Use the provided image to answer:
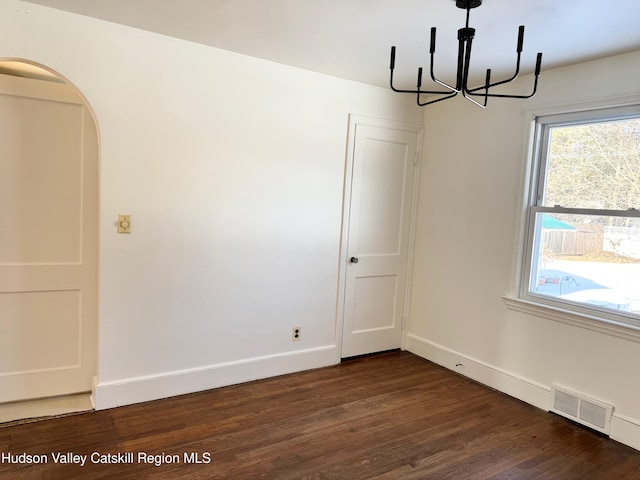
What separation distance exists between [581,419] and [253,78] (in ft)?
10.4

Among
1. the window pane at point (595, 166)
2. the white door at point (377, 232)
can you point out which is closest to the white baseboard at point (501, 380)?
the white door at point (377, 232)

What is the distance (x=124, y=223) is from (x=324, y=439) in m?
1.79

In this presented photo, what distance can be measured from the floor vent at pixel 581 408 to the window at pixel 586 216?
552 millimetres

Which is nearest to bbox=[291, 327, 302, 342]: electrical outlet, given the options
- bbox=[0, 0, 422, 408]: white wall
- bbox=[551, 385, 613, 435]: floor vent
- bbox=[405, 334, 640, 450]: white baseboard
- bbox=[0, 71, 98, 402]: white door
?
bbox=[0, 0, 422, 408]: white wall

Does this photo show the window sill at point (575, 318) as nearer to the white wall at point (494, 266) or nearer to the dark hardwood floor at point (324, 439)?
the white wall at point (494, 266)

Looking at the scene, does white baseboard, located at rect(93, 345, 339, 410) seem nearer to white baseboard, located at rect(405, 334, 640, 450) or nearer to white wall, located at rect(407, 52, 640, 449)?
white baseboard, located at rect(405, 334, 640, 450)

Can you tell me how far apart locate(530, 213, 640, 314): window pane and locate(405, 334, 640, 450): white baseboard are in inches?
26.4

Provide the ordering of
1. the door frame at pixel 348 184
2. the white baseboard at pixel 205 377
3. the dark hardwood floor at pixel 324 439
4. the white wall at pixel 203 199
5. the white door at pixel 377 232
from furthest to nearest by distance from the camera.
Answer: the white door at pixel 377 232 → the door frame at pixel 348 184 → the white baseboard at pixel 205 377 → the white wall at pixel 203 199 → the dark hardwood floor at pixel 324 439

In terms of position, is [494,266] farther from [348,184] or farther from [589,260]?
[348,184]

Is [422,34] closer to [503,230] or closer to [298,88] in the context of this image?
[298,88]

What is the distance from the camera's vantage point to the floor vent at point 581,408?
Answer: 2.75 metres

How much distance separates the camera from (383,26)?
94.0 inches

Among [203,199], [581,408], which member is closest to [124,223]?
[203,199]

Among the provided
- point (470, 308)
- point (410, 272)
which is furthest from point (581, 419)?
point (410, 272)
